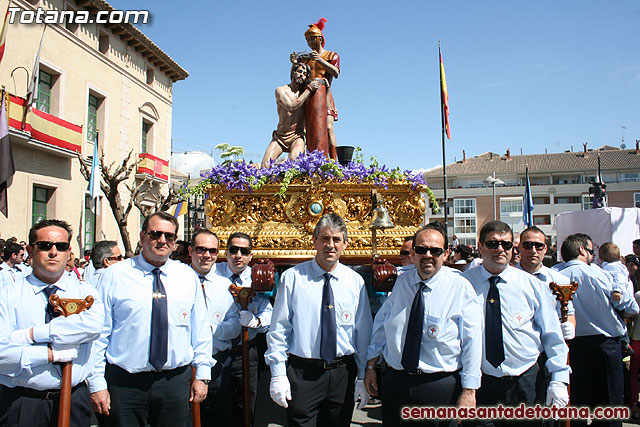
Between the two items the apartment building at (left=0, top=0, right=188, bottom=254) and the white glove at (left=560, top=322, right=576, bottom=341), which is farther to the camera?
the apartment building at (left=0, top=0, right=188, bottom=254)

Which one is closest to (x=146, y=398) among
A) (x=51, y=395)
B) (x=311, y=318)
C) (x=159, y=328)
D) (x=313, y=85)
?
(x=159, y=328)

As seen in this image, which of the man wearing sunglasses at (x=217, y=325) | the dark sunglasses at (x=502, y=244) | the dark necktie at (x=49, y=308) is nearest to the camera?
the dark necktie at (x=49, y=308)

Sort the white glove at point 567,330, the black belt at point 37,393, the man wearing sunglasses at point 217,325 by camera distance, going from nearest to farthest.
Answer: the black belt at point 37,393 < the white glove at point 567,330 < the man wearing sunglasses at point 217,325

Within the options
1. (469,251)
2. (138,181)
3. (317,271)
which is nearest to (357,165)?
(469,251)

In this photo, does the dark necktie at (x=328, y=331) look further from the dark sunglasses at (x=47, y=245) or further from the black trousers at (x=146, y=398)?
the dark sunglasses at (x=47, y=245)

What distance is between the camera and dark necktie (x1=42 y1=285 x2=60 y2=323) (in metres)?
3.30

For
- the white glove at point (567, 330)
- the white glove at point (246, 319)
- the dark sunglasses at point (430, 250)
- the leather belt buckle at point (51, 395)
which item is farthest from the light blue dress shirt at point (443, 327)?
the leather belt buckle at point (51, 395)

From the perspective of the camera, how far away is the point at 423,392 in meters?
3.37

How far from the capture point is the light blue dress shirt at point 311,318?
3707mm

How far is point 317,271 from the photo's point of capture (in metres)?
3.89

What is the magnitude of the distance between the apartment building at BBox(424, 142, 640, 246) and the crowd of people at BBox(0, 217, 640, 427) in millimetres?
49918

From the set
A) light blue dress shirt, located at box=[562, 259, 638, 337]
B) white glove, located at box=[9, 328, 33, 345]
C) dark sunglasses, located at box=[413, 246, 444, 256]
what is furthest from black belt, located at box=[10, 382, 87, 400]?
light blue dress shirt, located at box=[562, 259, 638, 337]

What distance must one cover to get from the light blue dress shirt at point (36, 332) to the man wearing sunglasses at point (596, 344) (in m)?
4.51

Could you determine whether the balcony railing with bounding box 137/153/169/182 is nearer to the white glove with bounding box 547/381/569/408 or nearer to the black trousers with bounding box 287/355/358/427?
the black trousers with bounding box 287/355/358/427
